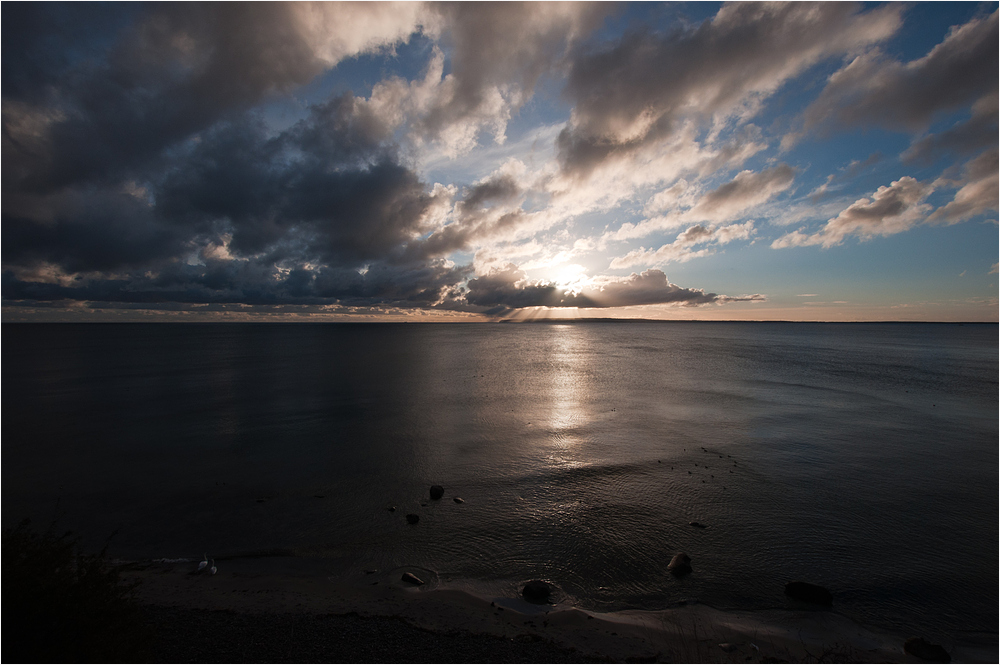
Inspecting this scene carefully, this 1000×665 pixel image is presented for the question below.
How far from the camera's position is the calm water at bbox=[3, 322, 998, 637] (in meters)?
13.1

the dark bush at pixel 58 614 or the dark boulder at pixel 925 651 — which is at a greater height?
the dark bush at pixel 58 614

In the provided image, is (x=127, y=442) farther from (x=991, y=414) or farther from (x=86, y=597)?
(x=991, y=414)

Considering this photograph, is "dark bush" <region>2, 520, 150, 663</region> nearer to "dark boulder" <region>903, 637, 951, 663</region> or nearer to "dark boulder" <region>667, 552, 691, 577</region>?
"dark boulder" <region>667, 552, 691, 577</region>

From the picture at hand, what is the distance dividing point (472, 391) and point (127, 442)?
98.5ft

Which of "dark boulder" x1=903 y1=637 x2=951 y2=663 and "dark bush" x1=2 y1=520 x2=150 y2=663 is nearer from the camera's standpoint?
"dark bush" x1=2 y1=520 x2=150 y2=663

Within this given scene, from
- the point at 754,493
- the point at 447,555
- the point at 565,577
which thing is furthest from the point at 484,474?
the point at 754,493

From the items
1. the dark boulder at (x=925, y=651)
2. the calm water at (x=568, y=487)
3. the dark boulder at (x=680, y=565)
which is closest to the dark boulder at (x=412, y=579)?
the calm water at (x=568, y=487)

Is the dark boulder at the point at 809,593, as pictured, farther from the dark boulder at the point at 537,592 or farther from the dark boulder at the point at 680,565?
the dark boulder at the point at 537,592

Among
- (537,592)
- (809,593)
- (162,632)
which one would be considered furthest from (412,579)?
(809,593)

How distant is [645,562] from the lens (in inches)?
534

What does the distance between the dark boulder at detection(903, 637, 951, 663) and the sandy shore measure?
243 mm

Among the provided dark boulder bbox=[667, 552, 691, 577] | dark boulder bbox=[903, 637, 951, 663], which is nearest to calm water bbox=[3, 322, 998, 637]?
dark boulder bbox=[667, 552, 691, 577]

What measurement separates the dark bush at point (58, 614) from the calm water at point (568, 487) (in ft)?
19.9

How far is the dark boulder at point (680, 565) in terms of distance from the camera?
1291 cm
